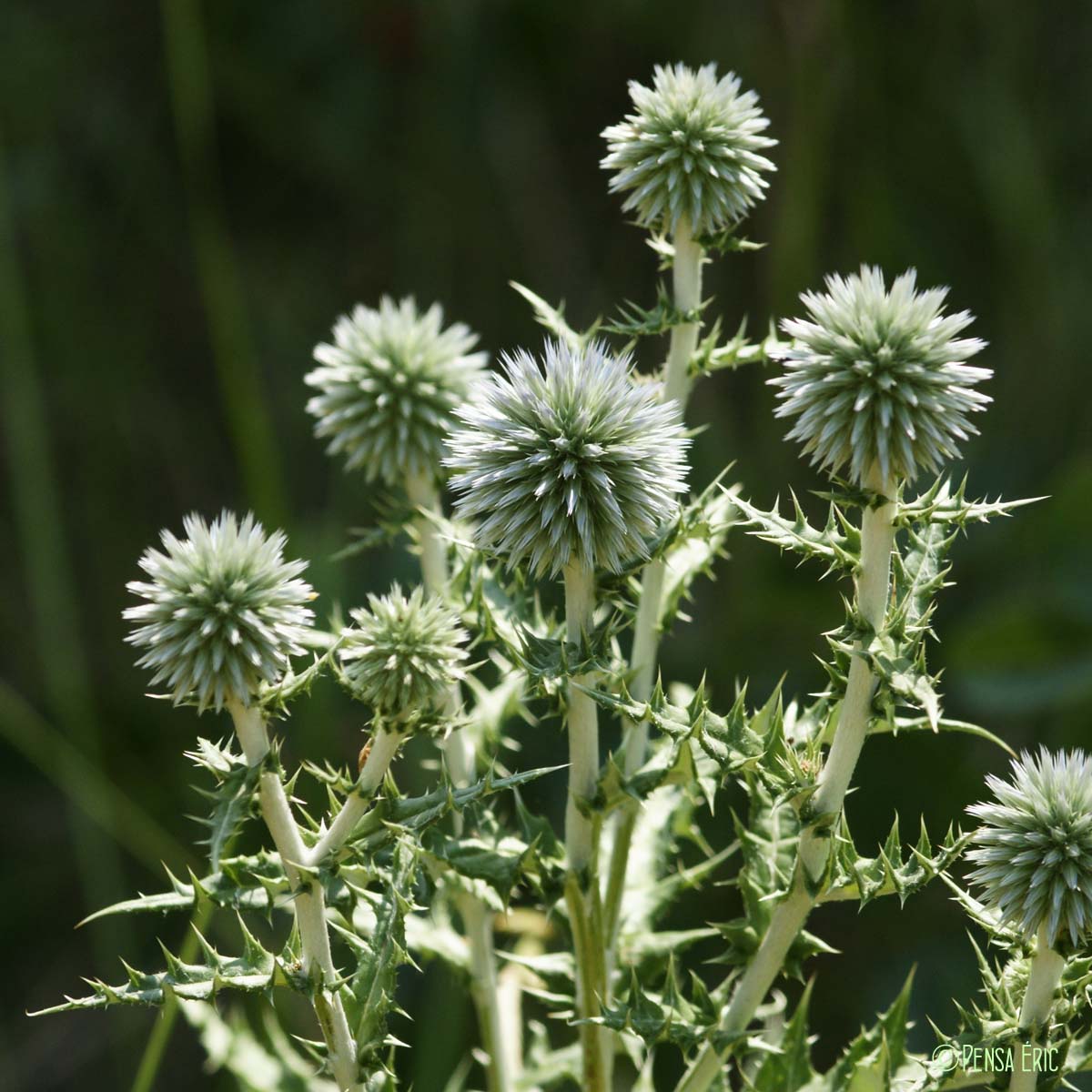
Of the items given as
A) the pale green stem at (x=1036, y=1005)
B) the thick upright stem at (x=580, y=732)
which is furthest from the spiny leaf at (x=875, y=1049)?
the thick upright stem at (x=580, y=732)

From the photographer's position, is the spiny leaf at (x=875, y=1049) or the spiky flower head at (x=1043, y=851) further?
the spiny leaf at (x=875, y=1049)

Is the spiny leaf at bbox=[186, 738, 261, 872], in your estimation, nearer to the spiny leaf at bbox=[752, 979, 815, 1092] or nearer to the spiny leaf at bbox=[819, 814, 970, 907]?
the spiny leaf at bbox=[819, 814, 970, 907]

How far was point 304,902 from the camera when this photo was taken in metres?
1.59

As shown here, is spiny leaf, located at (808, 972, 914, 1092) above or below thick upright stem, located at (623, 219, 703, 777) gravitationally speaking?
below

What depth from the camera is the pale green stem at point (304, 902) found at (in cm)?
160

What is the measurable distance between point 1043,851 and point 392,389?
1257mm

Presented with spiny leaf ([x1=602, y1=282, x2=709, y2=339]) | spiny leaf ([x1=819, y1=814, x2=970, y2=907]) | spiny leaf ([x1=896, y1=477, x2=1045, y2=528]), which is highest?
spiny leaf ([x1=602, y1=282, x2=709, y2=339])

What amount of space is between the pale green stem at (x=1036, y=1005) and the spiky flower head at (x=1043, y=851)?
35 mm

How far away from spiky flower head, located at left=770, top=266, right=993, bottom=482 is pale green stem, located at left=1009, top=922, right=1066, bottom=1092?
0.60m

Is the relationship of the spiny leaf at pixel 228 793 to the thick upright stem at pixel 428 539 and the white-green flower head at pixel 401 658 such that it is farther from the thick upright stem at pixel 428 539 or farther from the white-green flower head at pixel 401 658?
the thick upright stem at pixel 428 539

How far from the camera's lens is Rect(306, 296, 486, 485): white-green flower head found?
7.15 ft

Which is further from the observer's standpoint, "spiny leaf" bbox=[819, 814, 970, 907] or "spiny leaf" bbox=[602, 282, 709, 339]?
"spiny leaf" bbox=[602, 282, 709, 339]

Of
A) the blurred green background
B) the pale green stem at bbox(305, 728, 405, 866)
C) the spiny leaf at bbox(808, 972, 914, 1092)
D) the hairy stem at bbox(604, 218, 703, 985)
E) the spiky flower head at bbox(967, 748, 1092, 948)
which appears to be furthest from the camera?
the blurred green background

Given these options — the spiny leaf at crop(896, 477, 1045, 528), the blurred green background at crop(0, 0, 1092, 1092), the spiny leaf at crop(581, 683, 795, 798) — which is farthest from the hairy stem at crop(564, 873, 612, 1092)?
the blurred green background at crop(0, 0, 1092, 1092)
